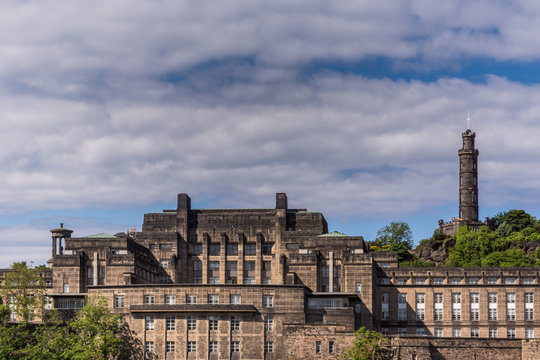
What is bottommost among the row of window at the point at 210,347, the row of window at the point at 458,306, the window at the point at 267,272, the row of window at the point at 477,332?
the row of window at the point at 210,347

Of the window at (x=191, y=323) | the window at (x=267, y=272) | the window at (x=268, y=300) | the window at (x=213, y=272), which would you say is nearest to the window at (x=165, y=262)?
the window at (x=213, y=272)

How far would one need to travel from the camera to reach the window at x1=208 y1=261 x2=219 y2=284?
147000 mm

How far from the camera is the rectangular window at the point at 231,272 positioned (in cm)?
14650

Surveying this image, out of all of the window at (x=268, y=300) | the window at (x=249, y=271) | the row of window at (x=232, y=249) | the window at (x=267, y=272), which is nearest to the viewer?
the window at (x=268, y=300)

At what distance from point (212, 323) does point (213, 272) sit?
3585cm

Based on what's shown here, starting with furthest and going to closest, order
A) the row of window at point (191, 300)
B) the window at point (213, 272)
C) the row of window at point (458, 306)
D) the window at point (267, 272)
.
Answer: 1. the window at point (213, 272)
2. the window at point (267, 272)
3. the row of window at point (458, 306)
4. the row of window at point (191, 300)

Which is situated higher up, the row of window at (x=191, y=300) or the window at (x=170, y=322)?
the row of window at (x=191, y=300)

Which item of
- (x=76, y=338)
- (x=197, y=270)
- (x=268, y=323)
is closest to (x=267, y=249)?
(x=197, y=270)

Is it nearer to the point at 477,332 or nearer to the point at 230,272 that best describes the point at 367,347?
the point at 477,332

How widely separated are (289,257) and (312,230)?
8074 millimetres

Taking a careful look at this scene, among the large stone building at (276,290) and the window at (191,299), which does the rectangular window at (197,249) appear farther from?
the window at (191,299)

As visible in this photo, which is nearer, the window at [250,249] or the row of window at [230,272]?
the row of window at [230,272]

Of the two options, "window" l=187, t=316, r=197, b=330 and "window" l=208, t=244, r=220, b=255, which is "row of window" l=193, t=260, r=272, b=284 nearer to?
"window" l=208, t=244, r=220, b=255

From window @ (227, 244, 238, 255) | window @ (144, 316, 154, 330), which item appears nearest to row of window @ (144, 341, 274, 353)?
window @ (144, 316, 154, 330)
